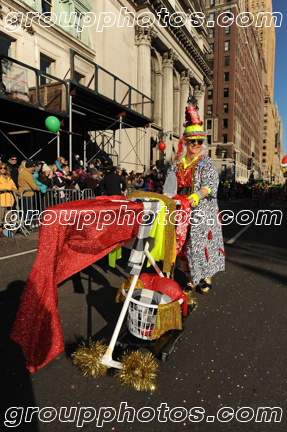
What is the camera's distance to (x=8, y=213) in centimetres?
789

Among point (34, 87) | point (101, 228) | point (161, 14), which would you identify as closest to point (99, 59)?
point (34, 87)

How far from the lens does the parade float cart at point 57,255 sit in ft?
6.00

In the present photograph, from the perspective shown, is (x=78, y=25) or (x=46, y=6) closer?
(x=46, y=6)

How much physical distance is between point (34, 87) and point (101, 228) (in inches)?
475

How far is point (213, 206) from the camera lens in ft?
11.8

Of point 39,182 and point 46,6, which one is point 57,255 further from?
point 46,6

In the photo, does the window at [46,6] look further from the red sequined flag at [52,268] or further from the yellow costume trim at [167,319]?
the yellow costume trim at [167,319]

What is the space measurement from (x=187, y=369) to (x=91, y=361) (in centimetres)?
76

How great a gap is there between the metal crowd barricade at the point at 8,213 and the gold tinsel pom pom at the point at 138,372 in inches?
257

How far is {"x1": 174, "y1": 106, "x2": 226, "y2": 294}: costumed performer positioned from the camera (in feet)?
11.0

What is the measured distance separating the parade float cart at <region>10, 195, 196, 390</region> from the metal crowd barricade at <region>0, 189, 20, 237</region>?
6.38 m

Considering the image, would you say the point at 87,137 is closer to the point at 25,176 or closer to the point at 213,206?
the point at 25,176

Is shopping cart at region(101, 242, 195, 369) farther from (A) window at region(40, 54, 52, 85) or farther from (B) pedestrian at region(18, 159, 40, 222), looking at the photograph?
(A) window at region(40, 54, 52, 85)

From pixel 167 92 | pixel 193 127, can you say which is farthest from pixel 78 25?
pixel 193 127
